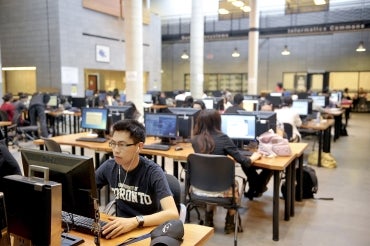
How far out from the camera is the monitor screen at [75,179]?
1.46 m

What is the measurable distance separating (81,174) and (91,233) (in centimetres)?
43

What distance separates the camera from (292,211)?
395cm

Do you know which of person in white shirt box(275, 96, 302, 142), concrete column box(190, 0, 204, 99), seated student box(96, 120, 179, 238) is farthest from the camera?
concrete column box(190, 0, 204, 99)

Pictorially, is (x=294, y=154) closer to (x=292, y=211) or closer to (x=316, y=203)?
(x=292, y=211)

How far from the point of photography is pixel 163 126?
4.50 m

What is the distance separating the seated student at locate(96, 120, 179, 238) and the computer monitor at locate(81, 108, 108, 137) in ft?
9.01

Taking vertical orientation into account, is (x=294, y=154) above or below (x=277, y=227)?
above

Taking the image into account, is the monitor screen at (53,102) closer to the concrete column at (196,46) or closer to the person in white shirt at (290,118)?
the concrete column at (196,46)

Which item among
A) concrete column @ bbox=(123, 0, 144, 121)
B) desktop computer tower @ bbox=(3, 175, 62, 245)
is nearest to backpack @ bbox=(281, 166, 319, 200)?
desktop computer tower @ bbox=(3, 175, 62, 245)

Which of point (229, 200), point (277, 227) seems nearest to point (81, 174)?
point (229, 200)

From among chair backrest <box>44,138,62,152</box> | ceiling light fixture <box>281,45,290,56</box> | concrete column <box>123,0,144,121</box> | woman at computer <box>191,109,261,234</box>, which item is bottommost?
chair backrest <box>44,138,62,152</box>

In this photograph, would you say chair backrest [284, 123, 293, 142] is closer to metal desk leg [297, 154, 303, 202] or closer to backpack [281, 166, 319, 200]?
backpack [281, 166, 319, 200]

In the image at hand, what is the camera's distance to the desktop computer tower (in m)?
1.25

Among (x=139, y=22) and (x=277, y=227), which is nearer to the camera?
(x=277, y=227)
